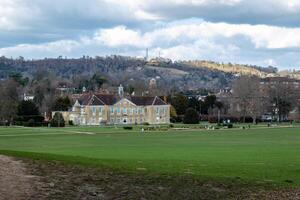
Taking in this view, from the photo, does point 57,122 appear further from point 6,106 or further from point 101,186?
point 101,186

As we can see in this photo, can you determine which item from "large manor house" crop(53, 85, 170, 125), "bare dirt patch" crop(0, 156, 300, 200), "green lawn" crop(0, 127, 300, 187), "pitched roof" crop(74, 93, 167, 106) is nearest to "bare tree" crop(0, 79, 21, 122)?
"large manor house" crop(53, 85, 170, 125)

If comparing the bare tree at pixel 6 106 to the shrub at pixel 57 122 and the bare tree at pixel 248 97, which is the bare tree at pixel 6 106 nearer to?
the shrub at pixel 57 122

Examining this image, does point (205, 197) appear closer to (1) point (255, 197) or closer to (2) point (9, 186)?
(1) point (255, 197)

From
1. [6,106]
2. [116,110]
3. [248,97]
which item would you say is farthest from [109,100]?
[248,97]

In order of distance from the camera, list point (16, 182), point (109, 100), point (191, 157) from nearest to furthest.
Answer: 1. point (16, 182)
2. point (191, 157)
3. point (109, 100)

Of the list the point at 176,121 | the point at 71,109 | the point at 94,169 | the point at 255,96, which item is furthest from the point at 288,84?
the point at 94,169

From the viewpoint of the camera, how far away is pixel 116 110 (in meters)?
154

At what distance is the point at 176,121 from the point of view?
Answer: 527ft

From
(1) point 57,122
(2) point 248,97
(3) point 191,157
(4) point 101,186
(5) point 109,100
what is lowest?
(3) point 191,157

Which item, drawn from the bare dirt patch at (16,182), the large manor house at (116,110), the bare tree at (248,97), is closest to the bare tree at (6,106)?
the large manor house at (116,110)

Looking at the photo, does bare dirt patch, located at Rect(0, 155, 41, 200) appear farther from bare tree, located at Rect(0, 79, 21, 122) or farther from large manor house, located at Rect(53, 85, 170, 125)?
large manor house, located at Rect(53, 85, 170, 125)

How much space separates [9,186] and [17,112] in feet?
424

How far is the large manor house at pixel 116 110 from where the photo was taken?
497 feet

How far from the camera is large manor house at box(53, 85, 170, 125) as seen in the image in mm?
151500
